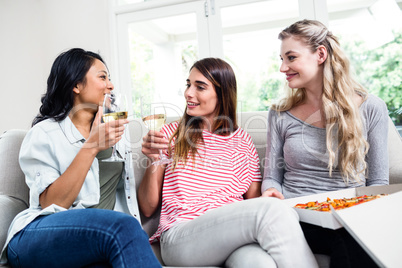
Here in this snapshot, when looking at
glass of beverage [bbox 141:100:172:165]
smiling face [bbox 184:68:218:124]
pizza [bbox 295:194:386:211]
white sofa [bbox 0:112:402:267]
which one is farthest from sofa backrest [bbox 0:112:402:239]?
pizza [bbox 295:194:386:211]

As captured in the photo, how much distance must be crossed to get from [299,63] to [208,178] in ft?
2.16

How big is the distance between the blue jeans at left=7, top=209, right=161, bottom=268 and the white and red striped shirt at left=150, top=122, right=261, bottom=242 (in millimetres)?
414

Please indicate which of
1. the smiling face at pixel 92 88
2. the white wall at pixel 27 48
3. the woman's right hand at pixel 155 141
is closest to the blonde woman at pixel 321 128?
the woman's right hand at pixel 155 141

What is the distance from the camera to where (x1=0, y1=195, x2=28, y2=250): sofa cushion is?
4.30ft

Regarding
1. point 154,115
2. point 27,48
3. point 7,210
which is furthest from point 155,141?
point 27,48

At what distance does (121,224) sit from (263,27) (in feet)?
10.5

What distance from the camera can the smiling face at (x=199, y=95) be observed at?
5.64ft

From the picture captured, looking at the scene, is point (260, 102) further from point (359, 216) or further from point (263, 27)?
point (359, 216)

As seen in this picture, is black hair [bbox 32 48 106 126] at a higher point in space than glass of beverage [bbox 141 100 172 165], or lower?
higher

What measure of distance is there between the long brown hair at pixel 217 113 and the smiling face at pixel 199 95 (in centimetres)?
3

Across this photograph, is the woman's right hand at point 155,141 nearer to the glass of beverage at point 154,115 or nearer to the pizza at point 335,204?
the glass of beverage at point 154,115

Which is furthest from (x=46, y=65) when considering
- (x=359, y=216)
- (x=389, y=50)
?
(x=359, y=216)

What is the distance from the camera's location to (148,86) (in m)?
4.12

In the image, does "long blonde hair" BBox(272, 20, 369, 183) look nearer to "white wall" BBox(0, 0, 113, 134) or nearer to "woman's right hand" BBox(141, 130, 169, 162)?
"woman's right hand" BBox(141, 130, 169, 162)
